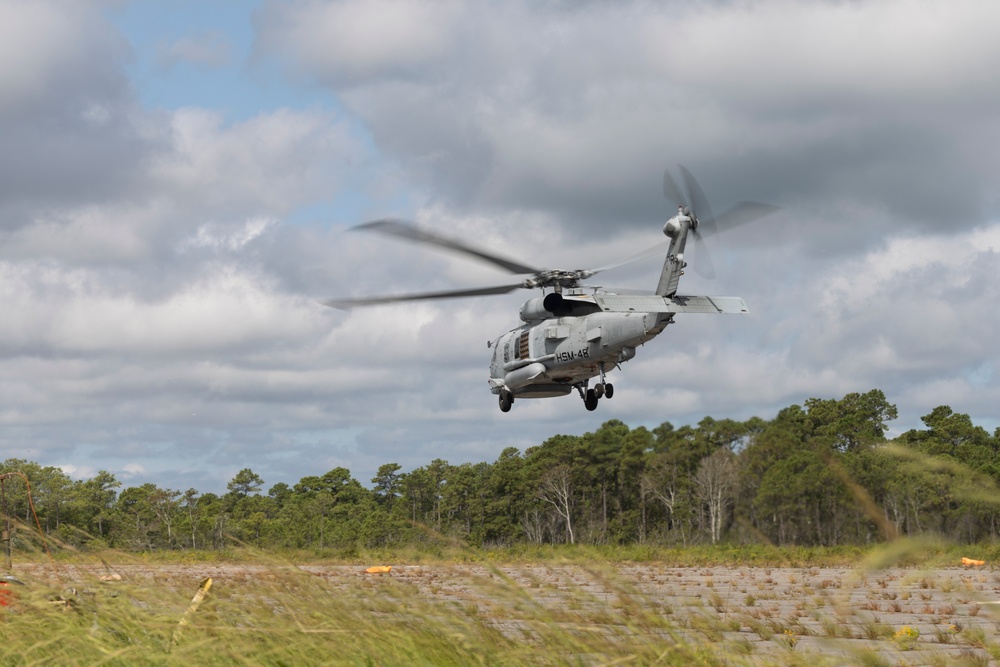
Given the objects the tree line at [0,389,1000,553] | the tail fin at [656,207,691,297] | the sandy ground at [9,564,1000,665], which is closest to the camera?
the sandy ground at [9,564,1000,665]

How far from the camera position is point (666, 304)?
26.4m

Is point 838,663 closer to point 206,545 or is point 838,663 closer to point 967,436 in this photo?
point 967,436

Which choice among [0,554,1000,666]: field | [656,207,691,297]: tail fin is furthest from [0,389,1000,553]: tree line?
[0,554,1000,666]: field

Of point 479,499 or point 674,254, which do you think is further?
point 479,499

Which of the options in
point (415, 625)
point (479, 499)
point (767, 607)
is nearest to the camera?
point (415, 625)

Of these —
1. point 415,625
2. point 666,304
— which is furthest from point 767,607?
point 415,625

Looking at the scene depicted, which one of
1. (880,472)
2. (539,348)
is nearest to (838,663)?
(880,472)

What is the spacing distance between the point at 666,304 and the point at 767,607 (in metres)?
11.3

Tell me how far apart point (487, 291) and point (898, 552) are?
27823mm

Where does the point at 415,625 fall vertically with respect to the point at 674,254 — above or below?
below

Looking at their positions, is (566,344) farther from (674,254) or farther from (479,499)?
(479,499)

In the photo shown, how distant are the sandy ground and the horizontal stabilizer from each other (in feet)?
21.7

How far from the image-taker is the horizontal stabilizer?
25875mm

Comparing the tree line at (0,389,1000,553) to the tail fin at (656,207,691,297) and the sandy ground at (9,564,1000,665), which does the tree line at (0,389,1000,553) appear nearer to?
the tail fin at (656,207,691,297)
